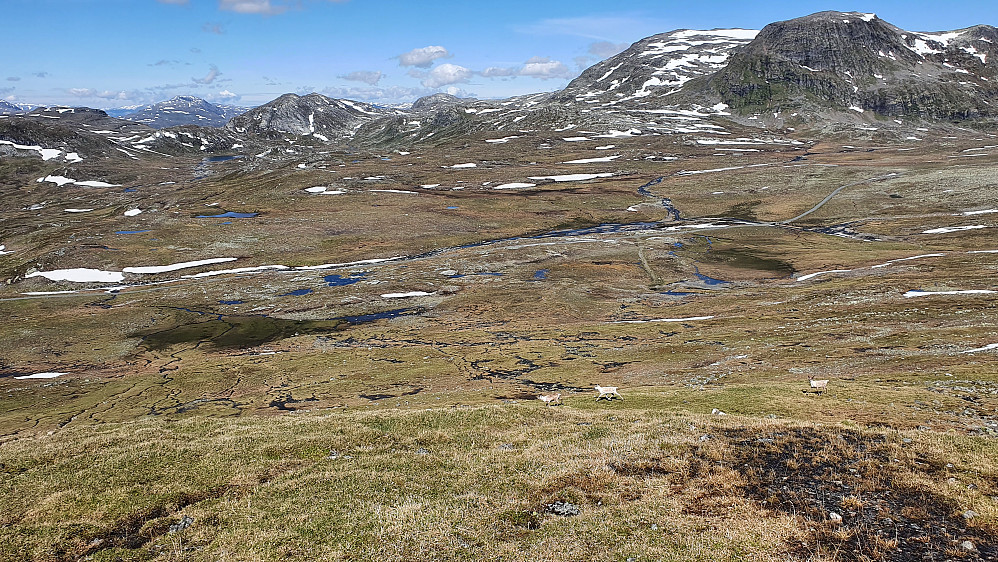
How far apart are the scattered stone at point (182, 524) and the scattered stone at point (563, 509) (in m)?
12.7

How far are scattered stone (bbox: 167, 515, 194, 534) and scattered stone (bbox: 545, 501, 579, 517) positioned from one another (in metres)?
12.7

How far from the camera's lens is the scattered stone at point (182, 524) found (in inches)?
691

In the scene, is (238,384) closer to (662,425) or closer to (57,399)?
(57,399)

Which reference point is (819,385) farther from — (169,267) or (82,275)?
(82,275)

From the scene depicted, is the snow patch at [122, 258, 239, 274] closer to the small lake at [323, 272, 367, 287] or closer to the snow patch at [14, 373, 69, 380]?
the small lake at [323, 272, 367, 287]

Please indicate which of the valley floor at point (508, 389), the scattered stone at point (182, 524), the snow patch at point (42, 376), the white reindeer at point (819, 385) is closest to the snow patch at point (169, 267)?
the valley floor at point (508, 389)

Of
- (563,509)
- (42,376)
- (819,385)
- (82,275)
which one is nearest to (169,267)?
(82,275)

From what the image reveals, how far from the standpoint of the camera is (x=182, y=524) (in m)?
17.9

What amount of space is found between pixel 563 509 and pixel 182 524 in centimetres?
1339

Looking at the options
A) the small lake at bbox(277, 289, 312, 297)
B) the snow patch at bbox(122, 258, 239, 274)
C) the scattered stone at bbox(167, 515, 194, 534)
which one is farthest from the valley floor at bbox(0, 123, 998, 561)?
the small lake at bbox(277, 289, 312, 297)

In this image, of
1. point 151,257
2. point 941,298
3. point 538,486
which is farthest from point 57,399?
point 941,298

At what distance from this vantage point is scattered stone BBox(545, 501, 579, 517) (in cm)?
1762

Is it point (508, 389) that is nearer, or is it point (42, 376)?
point (508, 389)

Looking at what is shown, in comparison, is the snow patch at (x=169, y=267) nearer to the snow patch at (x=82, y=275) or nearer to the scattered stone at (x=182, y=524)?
the snow patch at (x=82, y=275)
